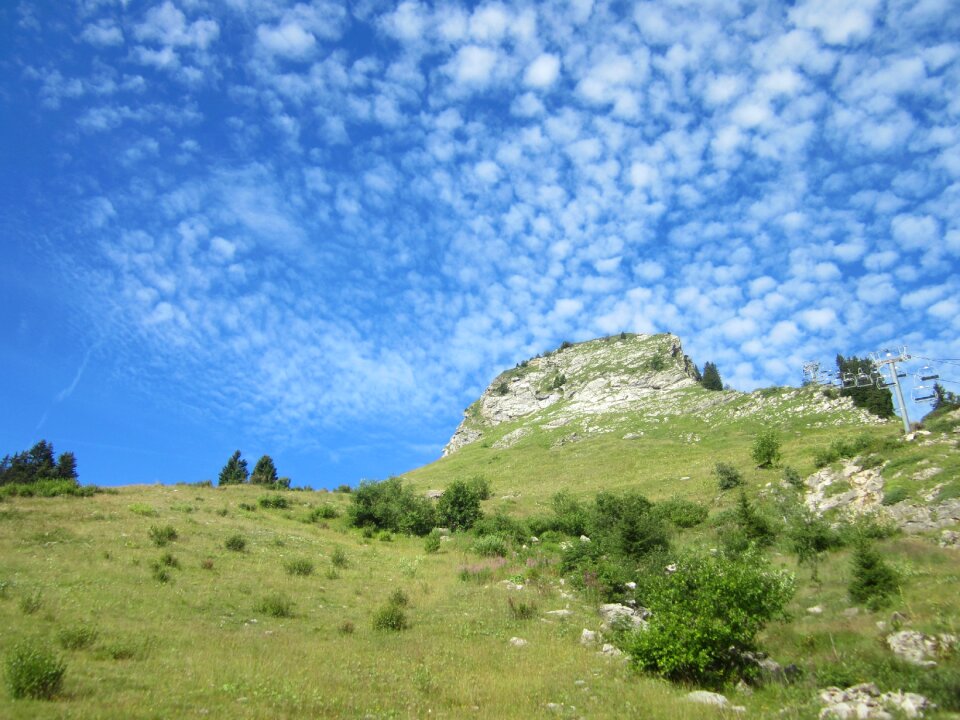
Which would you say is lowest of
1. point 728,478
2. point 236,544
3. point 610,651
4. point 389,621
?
point 610,651

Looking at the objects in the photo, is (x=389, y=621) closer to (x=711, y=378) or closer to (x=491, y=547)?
(x=491, y=547)

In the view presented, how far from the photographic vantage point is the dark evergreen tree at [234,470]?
93375mm

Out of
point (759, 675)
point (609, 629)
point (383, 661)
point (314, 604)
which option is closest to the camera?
point (759, 675)

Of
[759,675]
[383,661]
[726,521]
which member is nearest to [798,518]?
[726,521]

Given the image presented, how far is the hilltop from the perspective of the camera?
11.5 meters

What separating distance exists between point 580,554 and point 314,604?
14.0m

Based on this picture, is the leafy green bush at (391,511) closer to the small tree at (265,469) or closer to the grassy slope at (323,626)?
the grassy slope at (323,626)

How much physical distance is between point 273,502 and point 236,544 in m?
19.0

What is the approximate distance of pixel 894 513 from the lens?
24438mm

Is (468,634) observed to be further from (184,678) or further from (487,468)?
(487,468)

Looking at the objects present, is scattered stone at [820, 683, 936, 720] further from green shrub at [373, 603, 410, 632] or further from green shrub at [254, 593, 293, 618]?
green shrub at [254, 593, 293, 618]

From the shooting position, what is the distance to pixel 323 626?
18.5 metres

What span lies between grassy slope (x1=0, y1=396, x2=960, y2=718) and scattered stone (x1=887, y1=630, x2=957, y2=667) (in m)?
0.45

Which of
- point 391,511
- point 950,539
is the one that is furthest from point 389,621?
point 391,511
